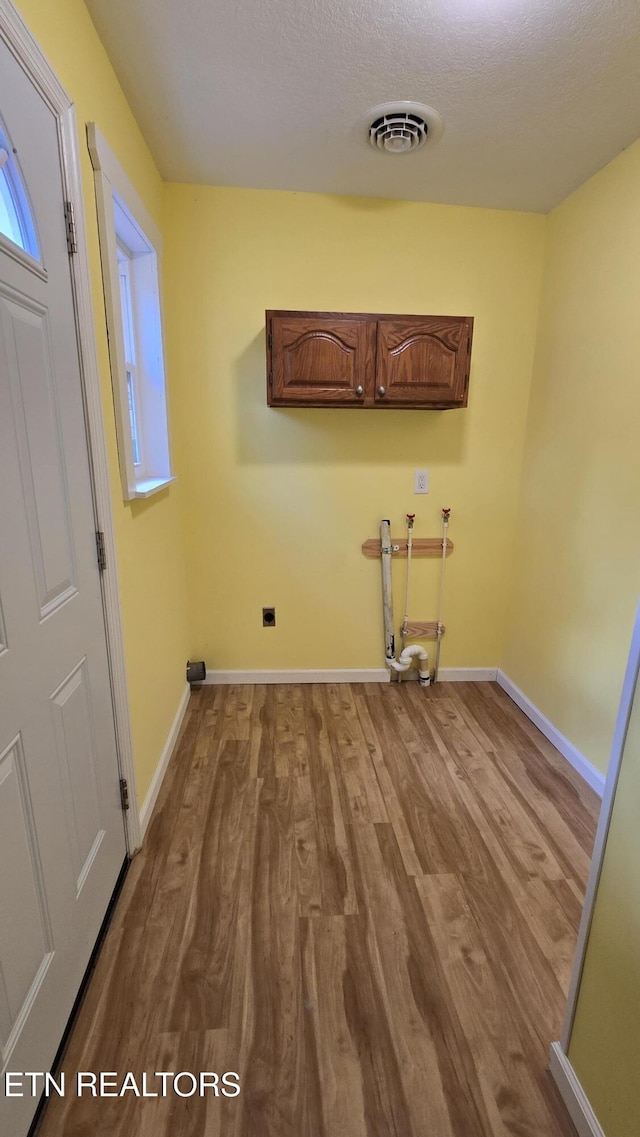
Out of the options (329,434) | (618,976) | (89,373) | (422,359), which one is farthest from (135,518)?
(618,976)

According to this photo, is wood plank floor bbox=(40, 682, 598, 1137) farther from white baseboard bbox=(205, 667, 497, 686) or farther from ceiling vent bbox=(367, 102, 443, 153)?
ceiling vent bbox=(367, 102, 443, 153)

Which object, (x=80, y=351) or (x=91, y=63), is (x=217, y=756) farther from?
(x=91, y=63)

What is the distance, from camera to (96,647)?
1.36m

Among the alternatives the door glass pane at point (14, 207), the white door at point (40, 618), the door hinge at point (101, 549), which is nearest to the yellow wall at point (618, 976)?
the white door at point (40, 618)

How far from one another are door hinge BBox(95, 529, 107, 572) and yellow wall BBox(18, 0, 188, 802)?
131mm

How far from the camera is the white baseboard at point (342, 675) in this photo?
2.81m

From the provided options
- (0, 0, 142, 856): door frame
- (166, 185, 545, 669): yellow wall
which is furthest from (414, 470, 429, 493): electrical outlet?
(0, 0, 142, 856): door frame

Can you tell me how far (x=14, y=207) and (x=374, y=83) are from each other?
1.28 meters

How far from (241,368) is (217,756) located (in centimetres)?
190

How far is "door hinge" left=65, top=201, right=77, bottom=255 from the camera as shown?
1.16 metres

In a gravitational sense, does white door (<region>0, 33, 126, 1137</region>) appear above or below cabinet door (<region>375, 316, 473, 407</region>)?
below

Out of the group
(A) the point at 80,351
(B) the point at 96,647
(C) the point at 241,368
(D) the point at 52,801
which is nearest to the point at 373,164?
(C) the point at 241,368

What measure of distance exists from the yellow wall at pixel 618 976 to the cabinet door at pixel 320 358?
5.96ft

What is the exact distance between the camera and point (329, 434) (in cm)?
251
